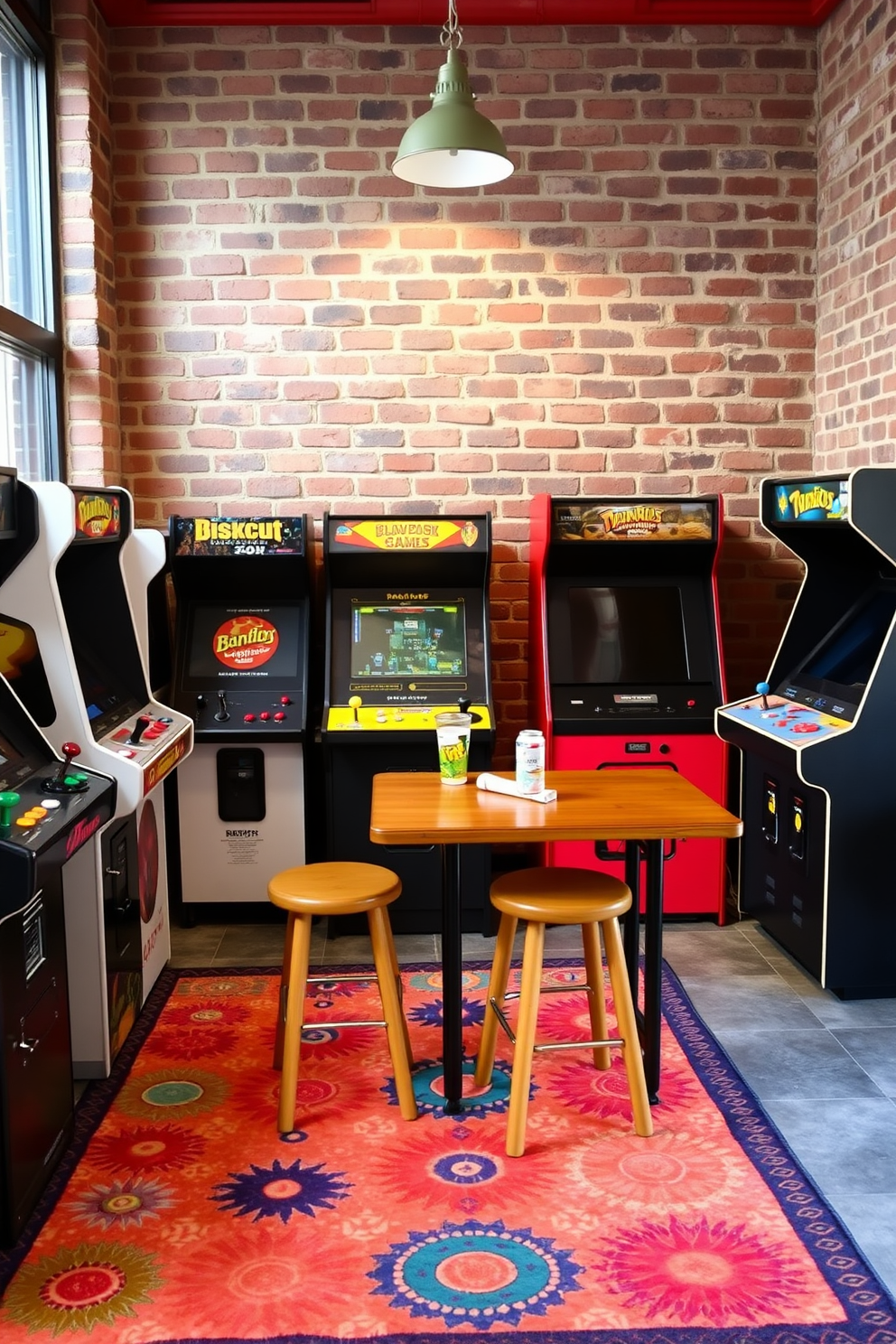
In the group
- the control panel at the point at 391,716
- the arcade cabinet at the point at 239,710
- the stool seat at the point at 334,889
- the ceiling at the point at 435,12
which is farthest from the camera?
the ceiling at the point at 435,12

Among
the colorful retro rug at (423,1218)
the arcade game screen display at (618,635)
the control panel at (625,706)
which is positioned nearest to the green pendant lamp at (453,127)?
the arcade game screen display at (618,635)

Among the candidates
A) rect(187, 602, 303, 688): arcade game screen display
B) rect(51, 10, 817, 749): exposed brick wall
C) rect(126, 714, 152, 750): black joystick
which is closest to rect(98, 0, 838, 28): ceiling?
rect(51, 10, 817, 749): exposed brick wall

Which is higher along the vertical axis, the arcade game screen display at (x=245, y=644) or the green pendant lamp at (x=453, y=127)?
the green pendant lamp at (x=453, y=127)

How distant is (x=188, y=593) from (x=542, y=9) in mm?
2750

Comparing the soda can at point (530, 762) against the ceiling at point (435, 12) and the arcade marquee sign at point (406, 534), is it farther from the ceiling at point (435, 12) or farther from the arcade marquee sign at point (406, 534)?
the ceiling at point (435, 12)

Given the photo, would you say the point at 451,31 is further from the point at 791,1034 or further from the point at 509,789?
the point at 791,1034

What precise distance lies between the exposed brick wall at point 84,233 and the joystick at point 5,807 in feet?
8.16

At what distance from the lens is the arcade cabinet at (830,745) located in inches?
146

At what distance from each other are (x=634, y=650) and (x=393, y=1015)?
79.1 inches

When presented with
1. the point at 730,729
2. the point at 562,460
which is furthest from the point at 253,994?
the point at 562,460

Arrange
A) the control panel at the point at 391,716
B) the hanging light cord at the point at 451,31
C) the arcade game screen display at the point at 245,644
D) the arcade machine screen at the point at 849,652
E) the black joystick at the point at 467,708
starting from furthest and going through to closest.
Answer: the arcade game screen display at the point at 245,644
the control panel at the point at 391,716
the black joystick at the point at 467,708
the arcade machine screen at the point at 849,652
the hanging light cord at the point at 451,31

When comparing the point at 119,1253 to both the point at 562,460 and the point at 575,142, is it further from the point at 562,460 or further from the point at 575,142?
the point at 575,142

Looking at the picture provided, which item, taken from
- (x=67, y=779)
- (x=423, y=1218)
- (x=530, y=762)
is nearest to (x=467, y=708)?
(x=530, y=762)

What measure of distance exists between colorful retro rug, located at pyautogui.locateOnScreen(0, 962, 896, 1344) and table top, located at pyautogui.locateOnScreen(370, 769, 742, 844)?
0.63 metres
